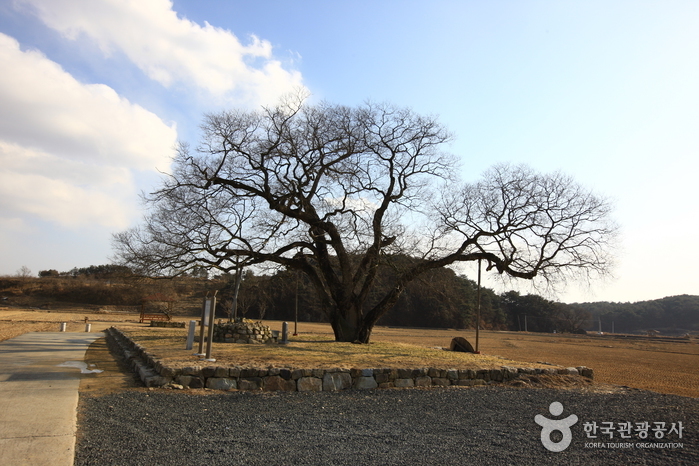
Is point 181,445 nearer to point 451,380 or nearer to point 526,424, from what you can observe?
point 526,424

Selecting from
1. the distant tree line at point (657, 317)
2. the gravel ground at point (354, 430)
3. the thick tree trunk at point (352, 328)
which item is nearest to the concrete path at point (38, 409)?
the gravel ground at point (354, 430)

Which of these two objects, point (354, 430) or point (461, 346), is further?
point (461, 346)

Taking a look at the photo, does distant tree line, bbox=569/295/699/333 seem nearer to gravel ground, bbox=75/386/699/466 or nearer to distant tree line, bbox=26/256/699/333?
distant tree line, bbox=26/256/699/333

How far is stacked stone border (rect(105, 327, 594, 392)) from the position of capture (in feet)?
26.5

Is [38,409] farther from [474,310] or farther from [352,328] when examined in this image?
[474,310]

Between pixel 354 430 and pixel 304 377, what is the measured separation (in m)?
3.07

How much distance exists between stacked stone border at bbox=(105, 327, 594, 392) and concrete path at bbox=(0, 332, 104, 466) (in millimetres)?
1275

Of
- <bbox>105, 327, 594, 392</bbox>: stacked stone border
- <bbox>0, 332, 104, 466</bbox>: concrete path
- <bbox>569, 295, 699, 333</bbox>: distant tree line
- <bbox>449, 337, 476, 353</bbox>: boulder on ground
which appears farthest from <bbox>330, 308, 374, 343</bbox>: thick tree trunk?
<bbox>569, 295, 699, 333</bbox>: distant tree line

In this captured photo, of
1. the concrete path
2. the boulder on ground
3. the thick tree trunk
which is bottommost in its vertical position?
the boulder on ground

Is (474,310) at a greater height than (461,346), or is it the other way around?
(474,310)

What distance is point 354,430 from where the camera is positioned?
5.67m

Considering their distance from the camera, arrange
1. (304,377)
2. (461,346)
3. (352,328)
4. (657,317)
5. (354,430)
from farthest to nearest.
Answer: (657,317), (461,346), (352,328), (304,377), (354,430)

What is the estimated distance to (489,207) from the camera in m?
A: 16.0

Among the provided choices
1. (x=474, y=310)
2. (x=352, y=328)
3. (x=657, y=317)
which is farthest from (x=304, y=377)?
(x=657, y=317)
